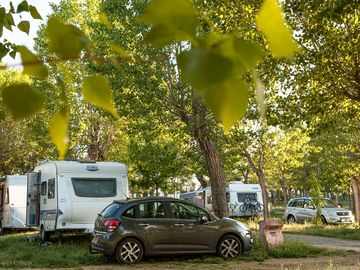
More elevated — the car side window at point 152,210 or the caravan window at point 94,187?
the caravan window at point 94,187

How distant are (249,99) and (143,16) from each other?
184 mm

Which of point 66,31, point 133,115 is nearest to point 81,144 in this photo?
point 133,115

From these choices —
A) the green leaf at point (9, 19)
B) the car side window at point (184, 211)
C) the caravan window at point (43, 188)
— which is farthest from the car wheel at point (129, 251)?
the green leaf at point (9, 19)

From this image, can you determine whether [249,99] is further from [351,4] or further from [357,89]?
[357,89]

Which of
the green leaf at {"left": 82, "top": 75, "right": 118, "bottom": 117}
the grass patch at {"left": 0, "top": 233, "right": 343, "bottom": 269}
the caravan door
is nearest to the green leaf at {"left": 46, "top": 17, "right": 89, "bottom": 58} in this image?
the green leaf at {"left": 82, "top": 75, "right": 118, "bottom": 117}

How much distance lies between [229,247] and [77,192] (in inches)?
216

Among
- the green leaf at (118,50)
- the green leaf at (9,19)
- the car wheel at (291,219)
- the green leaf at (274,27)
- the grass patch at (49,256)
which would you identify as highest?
the green leaf at (9,19)

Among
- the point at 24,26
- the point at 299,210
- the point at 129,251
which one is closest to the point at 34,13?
the point at 24,26

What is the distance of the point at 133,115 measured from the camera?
18.0 metres

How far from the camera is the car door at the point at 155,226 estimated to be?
11344 mm

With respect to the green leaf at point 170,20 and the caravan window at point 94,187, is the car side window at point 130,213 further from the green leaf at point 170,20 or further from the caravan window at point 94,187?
the green leaf at point 170,20

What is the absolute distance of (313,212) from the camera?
26.1 m

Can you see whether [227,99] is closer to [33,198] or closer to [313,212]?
[33,198]

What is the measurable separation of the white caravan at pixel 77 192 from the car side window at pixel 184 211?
12.6 ft
